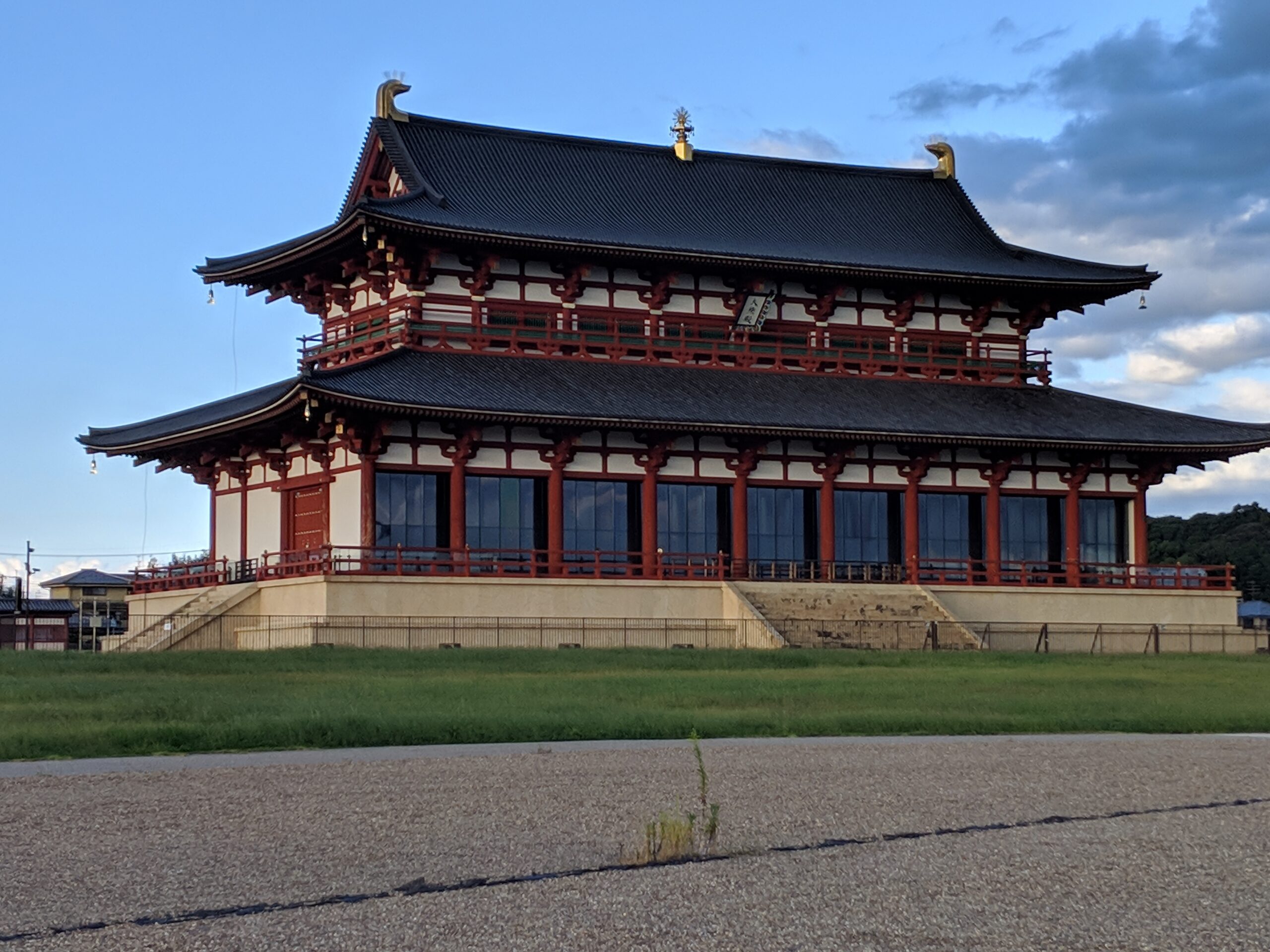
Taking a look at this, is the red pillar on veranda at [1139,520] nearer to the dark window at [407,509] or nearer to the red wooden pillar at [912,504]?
the red wooden pillar at [912,504]

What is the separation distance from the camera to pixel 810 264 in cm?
4956

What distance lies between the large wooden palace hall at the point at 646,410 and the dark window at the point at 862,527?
0.25ft

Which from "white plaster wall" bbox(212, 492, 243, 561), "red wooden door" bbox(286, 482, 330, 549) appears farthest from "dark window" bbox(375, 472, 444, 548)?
"white plaster wall" bbox(212, 492, 243, 561)

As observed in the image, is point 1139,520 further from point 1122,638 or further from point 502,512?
point 502,512

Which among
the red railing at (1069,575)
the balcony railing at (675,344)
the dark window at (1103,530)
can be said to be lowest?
the red railing at (1069,575)

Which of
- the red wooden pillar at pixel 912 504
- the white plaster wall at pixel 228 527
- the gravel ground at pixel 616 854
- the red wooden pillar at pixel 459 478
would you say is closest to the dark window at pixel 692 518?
the red wooden pillar at pixel 912 504

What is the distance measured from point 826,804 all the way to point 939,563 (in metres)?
35.4

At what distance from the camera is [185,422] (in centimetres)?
5197

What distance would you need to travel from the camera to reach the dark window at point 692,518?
48.2 m

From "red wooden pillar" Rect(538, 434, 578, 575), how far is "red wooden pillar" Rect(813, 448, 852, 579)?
26.1 feet

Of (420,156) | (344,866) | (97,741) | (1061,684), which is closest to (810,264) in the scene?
(420,156)

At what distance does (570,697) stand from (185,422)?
2809 cm

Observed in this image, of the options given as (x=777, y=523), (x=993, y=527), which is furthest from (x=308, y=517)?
(x=993, y=527)

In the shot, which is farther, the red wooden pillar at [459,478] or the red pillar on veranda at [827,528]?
the red pillar on veranda at [827,528]
